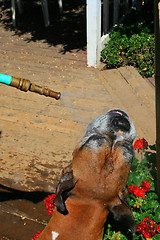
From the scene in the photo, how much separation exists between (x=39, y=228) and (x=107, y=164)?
1.85 metres

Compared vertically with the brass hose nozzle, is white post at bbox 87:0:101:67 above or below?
below

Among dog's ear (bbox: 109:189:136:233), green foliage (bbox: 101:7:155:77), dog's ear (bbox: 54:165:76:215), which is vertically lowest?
green foliage (bbox: 101:7:155:77)

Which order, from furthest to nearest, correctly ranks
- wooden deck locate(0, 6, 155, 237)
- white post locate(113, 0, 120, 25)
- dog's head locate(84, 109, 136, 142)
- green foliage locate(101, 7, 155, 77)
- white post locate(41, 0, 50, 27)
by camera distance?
white post locate(41, 0, 50, 27)
white post locate(113, 0, 120, 25)
green foliage locate(101, 7, 155, 77)
wooden deck locate(0, 6, 155, 237)
dog's head locate(84, 109, 136, 142)

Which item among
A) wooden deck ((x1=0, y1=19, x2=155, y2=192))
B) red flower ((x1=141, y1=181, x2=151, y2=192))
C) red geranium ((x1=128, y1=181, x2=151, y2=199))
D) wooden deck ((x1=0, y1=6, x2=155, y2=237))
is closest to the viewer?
red geranium ((x1=128, y1=181, x2=151, y2=199))

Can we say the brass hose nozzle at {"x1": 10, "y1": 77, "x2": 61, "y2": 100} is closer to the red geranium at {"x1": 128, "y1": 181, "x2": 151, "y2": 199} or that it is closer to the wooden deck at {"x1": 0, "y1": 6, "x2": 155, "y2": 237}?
the red geranium at {"x1": 128, "y1": 181, "x2": 151, "y2": 199}

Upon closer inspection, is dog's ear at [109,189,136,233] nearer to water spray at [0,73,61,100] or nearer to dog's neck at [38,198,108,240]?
dog's neck at [38,198,108,240]

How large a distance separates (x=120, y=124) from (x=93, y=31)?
463cm

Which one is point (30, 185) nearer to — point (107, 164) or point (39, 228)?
point (39, 228)

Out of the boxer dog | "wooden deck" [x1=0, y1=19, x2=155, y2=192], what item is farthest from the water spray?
"wooden deck" [x1=0, y1=19, x2=155, y2=192]

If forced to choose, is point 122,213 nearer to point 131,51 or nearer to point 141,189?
point 141,189

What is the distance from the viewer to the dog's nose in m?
3.07

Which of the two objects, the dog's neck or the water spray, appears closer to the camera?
the dog's neck

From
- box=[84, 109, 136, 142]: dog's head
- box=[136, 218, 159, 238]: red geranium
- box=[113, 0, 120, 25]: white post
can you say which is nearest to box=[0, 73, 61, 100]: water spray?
box=[84, 109, 136, 142]: dog's head

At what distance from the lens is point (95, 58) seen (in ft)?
25.2
